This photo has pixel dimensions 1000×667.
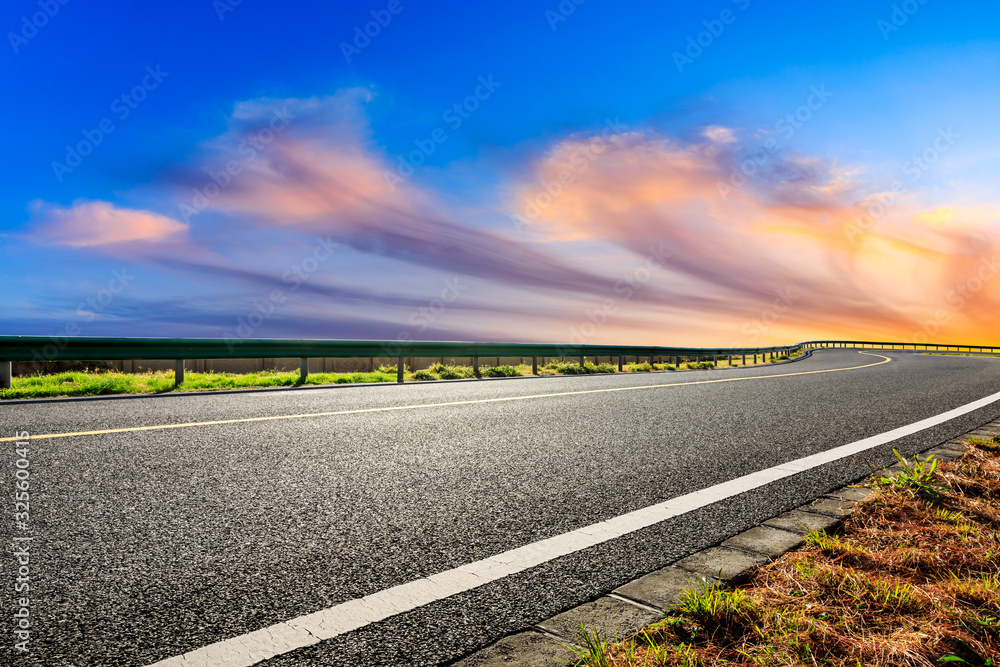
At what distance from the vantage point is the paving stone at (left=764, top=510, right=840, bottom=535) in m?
3.19

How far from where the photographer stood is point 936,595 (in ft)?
7.55

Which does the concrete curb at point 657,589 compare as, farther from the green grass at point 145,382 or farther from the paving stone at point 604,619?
the green grass at point 145,382

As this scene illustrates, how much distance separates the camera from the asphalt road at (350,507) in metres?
2.14

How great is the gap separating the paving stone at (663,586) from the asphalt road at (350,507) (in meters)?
0.11

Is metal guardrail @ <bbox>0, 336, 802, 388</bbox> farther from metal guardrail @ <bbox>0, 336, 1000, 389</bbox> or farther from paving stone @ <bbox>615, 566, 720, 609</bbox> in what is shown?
paving stone @ <bbox>615, 566, 720, 609</bbox>

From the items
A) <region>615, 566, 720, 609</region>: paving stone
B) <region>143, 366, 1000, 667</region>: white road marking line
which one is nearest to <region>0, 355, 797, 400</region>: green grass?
<region>143, 366, 1000, 667</region>: white road marking line

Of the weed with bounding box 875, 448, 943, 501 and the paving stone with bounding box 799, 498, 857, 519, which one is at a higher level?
the weed with bounding box 875, 448, 943, 501

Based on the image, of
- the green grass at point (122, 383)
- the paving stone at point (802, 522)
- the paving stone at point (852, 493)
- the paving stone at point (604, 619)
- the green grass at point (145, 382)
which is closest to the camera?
the paving stone at point (604, 619)

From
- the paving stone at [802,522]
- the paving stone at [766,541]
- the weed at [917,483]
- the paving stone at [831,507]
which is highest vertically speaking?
the weed at [917,483]

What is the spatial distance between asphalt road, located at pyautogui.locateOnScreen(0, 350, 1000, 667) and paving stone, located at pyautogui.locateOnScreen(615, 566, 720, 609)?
0.35 ft

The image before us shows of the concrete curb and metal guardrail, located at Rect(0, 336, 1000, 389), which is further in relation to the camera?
A: metal guardrail, located at Rect(0, 336, 1000, 389)

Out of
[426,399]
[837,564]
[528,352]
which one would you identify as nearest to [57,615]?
[837,564]

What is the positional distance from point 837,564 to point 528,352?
44.3ft

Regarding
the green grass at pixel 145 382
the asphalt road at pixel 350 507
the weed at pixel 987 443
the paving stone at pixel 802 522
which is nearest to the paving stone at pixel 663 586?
the asphalt road at pixel 350 507
